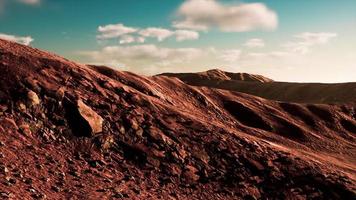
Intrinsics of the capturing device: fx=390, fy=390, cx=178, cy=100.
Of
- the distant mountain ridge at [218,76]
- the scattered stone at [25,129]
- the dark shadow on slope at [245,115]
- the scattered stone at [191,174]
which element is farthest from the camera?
the distant mountain ridge at [218,76]

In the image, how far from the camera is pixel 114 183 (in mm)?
18344

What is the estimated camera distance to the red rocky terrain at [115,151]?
1753 centimetres

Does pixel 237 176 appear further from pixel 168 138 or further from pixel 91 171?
pixel 91 171

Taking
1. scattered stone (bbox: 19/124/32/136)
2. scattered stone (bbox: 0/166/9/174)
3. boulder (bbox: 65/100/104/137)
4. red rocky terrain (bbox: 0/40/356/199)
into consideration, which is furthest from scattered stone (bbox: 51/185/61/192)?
boulder (bbox: 65/100/104/137)

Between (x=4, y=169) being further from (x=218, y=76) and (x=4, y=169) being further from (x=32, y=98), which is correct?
(x=218, y=76)

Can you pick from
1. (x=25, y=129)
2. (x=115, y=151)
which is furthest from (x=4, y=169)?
(x=115, y=151)

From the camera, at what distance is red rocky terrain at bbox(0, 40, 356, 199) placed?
17.5 m

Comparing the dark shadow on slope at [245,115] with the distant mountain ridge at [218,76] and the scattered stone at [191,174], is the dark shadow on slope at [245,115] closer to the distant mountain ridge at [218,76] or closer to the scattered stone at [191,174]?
the scattered stone at [191,174]

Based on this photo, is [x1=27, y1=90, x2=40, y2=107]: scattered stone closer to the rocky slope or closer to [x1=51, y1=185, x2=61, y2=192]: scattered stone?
[x1=51, y1=185, x2=61, y2=192]: scattered stone

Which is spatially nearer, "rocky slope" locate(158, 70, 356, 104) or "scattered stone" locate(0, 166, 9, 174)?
"scattered stone" locate(0, 166, 9, 174)

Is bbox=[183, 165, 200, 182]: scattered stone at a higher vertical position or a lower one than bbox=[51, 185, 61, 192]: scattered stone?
lower

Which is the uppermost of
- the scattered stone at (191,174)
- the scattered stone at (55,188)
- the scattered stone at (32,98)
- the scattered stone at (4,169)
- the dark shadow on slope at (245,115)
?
the scattered stone at (32,98)

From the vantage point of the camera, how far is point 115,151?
69.9 ft

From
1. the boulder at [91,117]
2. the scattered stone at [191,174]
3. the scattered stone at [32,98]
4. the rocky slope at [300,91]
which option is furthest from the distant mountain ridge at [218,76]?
the scattered stone at [32,98]
